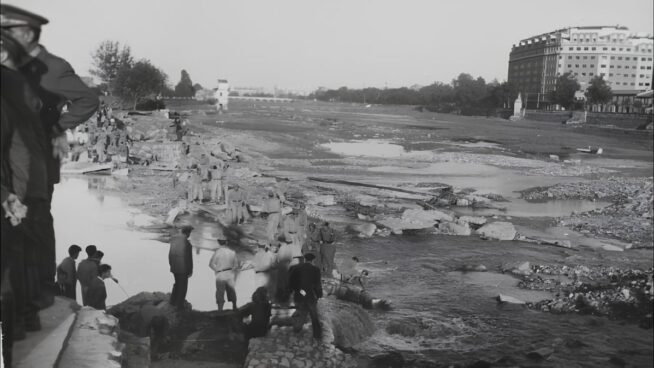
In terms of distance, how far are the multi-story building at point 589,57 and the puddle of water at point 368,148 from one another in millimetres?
3997

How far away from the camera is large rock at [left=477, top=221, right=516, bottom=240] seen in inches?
420

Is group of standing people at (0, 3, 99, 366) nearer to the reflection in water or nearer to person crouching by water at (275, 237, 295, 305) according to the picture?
person crouching by water at (275, 237, 295, 305)

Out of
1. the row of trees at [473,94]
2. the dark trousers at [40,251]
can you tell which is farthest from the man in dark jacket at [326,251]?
the row of trees at [473,94]

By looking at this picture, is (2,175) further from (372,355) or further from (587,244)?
(587,244)

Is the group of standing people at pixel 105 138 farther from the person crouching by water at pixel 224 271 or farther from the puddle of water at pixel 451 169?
the person crouching by water at pixel 224 271

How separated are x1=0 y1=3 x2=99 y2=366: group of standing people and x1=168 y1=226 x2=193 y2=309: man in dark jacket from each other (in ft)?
6.50

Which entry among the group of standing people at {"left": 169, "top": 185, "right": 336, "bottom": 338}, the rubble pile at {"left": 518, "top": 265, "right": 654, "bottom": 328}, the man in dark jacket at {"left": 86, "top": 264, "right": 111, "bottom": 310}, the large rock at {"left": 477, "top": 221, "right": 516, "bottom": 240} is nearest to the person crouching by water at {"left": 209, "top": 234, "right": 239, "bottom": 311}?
the group of standing people at {"left": 169, "top": 185, "right": 336, "bottom": 338}

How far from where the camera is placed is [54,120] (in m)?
2.72

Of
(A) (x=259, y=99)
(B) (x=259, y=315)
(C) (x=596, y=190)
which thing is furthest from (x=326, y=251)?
(A) (x=259, y=99)

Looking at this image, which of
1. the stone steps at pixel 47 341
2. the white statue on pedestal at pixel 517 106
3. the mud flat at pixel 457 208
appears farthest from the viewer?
the white statue on pedestal at pixel 517 106

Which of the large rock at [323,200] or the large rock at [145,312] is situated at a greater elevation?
the large rock at [323,200]

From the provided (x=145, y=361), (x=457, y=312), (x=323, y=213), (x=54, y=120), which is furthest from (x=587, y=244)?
(x=54, y=120)

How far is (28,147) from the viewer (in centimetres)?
236

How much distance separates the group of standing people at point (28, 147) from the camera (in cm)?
229
